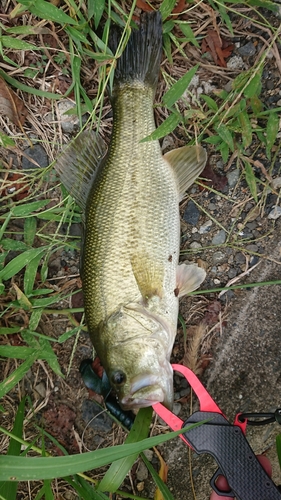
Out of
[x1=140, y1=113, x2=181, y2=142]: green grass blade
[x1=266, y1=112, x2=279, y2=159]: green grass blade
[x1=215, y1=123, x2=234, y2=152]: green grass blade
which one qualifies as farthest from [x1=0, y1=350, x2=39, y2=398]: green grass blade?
[x1=266, y1=112, x2=279, y2=159]: green grass blade

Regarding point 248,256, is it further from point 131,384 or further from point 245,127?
point 131,384

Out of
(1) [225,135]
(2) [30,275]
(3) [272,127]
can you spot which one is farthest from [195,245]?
(2) [30,275]

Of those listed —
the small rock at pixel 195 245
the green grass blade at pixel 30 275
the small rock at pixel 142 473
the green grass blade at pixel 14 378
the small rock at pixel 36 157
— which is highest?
the small rock at pixel 36 157

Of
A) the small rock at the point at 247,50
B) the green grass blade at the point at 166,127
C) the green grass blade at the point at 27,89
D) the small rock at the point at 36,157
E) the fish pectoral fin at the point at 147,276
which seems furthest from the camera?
the small rock at the point at 36,157

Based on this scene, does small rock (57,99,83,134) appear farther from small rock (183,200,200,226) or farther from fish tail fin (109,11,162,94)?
small rock (183,200,200,226)

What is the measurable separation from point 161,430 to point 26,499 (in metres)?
1.01

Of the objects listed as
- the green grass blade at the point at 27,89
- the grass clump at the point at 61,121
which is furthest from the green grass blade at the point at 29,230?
the green grass blade at the point at 27,89

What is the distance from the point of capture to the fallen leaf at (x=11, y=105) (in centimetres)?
269

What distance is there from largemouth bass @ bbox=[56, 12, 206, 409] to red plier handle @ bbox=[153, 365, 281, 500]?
0.63ft

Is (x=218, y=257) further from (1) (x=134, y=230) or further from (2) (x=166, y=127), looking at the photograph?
(2) (x=166, y=127)

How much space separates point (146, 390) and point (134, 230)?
82cm

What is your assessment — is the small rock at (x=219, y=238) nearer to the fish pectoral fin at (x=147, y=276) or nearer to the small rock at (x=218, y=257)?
the small rock at (x=218, y=257)

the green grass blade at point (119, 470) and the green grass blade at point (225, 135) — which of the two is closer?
the green grass blade at point (119, 470)

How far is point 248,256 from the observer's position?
8.79 feet
